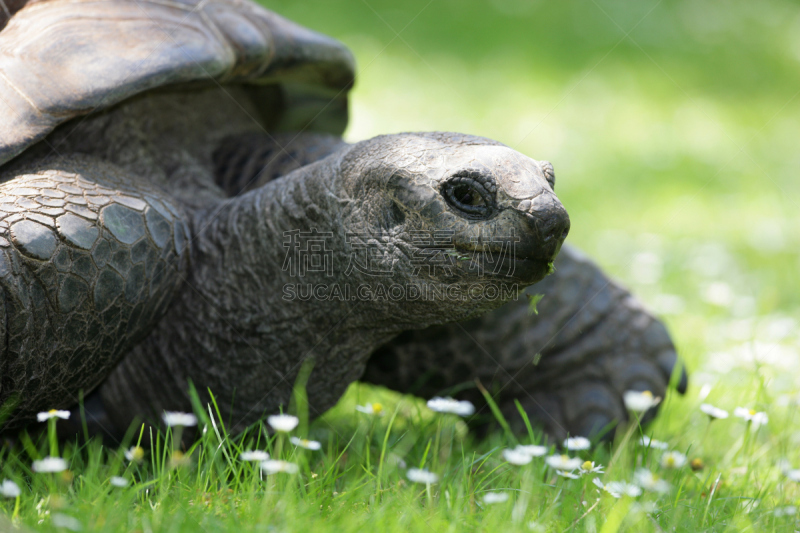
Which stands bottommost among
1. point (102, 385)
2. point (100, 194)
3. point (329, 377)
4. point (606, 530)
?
point (102, 385)

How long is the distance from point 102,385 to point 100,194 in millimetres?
599

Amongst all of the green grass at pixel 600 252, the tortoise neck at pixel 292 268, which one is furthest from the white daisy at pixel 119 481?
the tortoise neck at pixel 292 268

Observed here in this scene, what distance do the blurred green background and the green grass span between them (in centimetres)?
3

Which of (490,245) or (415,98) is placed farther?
(415,98)

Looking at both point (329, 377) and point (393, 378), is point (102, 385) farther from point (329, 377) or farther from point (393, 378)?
point (393, 378)

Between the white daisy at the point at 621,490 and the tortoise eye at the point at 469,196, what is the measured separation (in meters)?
0.68

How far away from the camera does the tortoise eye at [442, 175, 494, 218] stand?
1503 mm

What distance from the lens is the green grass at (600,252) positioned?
151 centimetres

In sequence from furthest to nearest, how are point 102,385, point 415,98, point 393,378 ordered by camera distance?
point 415,98, point 393,378, point 102,385

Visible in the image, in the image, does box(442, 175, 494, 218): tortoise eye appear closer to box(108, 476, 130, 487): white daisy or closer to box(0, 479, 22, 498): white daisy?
box(108, 476, 130, 487): white daisy

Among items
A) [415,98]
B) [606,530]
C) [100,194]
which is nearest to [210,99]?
[100,194]

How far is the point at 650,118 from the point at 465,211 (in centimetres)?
707

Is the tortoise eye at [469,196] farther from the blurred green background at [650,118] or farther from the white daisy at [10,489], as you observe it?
the blurred green background at [650,118]

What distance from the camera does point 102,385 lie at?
6.57ft
